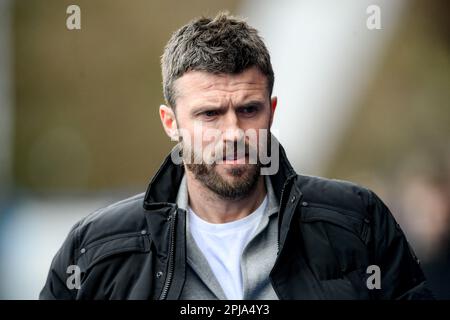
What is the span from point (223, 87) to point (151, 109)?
1.23m

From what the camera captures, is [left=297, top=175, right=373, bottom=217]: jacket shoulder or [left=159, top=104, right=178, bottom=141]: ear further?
[left=159, top=104, right=178, bottom=141]: ear

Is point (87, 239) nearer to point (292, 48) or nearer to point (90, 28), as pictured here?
point (90, 28)

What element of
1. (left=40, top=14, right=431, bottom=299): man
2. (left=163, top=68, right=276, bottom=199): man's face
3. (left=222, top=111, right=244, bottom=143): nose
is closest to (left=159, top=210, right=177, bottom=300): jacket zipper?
(left=40, top=14, right=431, bottom=299): man

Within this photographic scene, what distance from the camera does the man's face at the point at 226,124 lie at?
2.43 m

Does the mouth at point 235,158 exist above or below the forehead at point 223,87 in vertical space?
below

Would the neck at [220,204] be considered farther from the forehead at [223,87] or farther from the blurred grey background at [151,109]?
the blurred grey background at [151,109]

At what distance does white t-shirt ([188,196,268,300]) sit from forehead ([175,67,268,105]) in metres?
0.47

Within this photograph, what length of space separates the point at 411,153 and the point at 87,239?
2.12 meters

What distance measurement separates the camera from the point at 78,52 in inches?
139

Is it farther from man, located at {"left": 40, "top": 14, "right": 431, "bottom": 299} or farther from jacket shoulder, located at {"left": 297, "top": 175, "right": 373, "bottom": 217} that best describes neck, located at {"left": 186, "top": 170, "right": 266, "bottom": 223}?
jacket shoulder, located at {"left": 297, "top": 175, "right": 373, "bottom": 217}

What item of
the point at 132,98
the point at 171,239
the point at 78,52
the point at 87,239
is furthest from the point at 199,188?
the point at 78,52

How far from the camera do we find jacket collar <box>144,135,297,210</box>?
2498 millimetres

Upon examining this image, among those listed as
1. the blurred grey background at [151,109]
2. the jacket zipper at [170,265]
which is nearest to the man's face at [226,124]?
the jacket zipper at [170,265]

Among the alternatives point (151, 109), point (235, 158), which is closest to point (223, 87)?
point (235, 158)
